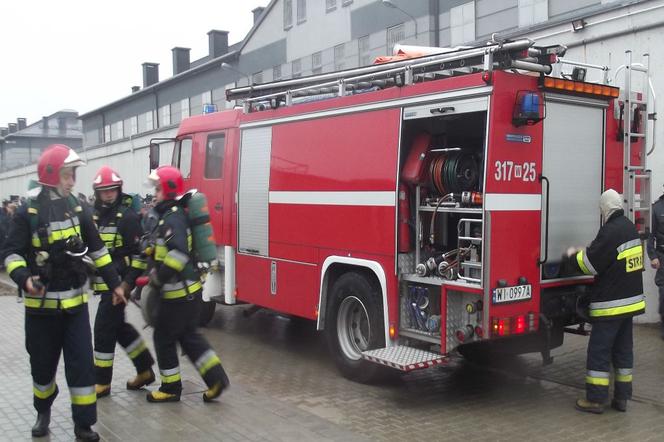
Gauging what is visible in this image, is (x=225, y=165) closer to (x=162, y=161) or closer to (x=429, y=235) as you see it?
(x=429, y=235)

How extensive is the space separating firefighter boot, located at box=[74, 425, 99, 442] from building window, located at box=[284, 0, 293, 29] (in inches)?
1005

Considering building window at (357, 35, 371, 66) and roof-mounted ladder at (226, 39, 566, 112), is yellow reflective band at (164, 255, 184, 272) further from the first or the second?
building window at (357, 35, 371, 66)

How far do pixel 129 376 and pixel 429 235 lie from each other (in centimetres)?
→ 323

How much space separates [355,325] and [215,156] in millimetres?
3348

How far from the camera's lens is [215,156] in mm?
9383

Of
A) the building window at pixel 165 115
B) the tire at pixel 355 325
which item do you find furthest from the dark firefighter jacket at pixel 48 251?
the building window at pixel 165 115

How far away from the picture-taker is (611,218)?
6031mm

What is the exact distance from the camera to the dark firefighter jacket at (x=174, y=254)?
5.76 metres

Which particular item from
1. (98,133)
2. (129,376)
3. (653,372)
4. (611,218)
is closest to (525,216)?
(611,218)

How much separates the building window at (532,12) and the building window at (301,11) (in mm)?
12891

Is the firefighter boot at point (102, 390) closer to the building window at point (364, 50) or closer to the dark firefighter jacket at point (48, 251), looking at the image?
the dark firefighter jacket at point (48, 251)

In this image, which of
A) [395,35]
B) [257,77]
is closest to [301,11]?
[257,77]

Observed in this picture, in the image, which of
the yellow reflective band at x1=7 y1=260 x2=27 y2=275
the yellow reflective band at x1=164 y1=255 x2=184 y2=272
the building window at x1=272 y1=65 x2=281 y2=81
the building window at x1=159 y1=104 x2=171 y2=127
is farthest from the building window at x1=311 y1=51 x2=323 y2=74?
the yellow reflective band at x1=7 y1=260 x2=27 y2=275

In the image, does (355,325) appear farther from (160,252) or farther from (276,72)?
(276,72)
